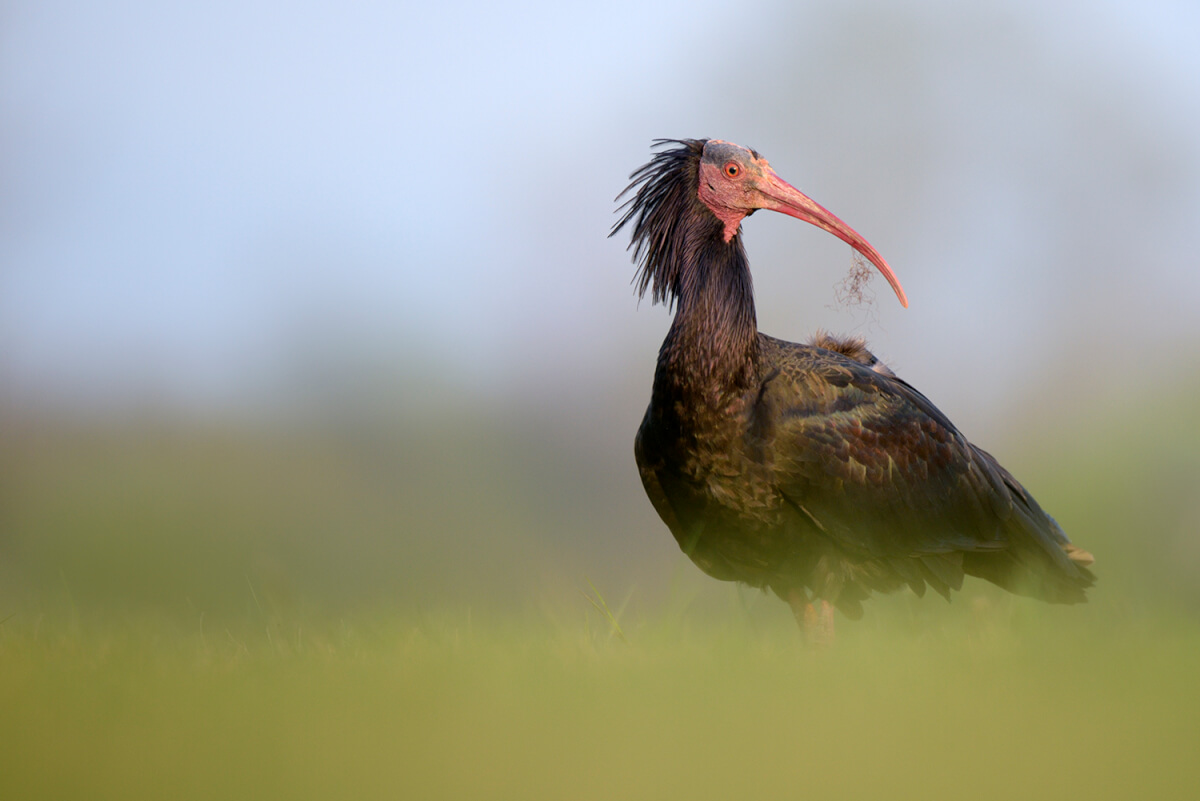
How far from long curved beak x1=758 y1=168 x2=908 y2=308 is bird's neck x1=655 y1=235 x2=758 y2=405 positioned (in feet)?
1.34

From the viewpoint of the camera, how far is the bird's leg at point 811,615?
19.1 feet

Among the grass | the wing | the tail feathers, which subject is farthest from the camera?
the tail feathers

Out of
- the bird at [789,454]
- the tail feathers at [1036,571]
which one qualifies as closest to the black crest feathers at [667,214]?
the bird at [789,454]

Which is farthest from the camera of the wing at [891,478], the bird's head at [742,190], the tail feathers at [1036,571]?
the tail feathers at [1036,571]

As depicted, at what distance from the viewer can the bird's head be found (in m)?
6.01

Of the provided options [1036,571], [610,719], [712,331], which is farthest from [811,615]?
[610,719]

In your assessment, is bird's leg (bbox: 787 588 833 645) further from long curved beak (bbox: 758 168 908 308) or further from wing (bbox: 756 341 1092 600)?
long curved beak (bbox: 758 168 908 308)

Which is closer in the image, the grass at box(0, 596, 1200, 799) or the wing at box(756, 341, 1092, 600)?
the grass at box(0, 596, 1200, 799)

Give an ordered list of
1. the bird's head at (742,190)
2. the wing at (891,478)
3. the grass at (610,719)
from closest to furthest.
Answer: the grass at (610,719), the wing at (891,478), the bird's head at (742,190)

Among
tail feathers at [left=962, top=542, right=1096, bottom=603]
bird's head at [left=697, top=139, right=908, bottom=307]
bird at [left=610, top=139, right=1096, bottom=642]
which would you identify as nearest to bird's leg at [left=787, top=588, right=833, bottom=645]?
bird at [left=610, top=139, right=1096, bottom=642]

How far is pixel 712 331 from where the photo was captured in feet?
18.4

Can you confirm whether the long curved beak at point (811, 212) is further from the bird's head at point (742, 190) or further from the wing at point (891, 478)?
the wing at point (891, 478)

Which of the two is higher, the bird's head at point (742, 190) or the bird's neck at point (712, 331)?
the bird's head at point (742, 190)

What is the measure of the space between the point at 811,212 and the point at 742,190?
0.48m
